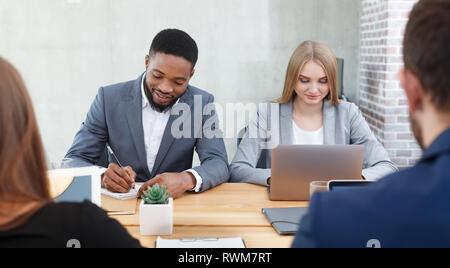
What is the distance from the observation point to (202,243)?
159 cm

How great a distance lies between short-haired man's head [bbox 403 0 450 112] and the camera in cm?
89

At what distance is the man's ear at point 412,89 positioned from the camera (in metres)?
0.94

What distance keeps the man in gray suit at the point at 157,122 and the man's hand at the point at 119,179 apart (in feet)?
1.50

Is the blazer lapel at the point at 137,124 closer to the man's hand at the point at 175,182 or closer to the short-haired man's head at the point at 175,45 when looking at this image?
the short-haired man's head at the point at 175,45

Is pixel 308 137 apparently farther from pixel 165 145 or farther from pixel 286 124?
pixel 165 145

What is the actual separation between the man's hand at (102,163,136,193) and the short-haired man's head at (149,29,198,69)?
75 cm

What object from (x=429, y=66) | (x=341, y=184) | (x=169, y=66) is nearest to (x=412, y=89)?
(x=429, y=66)

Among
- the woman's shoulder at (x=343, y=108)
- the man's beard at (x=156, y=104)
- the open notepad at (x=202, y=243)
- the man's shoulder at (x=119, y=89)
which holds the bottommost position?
the open notepad at (x=202, y=243)

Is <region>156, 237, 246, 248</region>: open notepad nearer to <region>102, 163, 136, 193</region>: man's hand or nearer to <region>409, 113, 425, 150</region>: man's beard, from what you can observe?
<region>102, 163, 136, 193</region>: man's hand

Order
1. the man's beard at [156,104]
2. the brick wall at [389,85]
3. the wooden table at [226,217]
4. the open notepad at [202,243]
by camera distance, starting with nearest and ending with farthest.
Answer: the open notepad at [202,243]
the wooden table at [226,217]
the man's beard at [156,104]
the brick wall at [389,85]

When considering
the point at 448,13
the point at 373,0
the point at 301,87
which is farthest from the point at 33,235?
the point at 373,0

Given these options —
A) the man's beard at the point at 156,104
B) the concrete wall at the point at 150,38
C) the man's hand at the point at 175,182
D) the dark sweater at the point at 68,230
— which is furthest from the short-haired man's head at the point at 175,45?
the concrete wall at the point at 150,38

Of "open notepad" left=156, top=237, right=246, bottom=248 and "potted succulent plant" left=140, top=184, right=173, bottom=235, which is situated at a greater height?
"potted succulent plant" left=140, top=184, right=173, bottom=235

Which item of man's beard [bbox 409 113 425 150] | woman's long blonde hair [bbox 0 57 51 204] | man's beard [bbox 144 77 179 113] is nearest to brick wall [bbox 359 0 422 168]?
man's beard [bbox 144 77 179 113]
